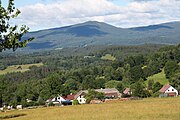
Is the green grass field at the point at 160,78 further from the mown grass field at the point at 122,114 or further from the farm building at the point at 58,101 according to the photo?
the mown grass field at the point at 122,114

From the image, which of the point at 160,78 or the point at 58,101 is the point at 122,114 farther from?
the point at 160,78

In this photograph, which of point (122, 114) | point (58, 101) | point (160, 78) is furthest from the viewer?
point (160, 78)

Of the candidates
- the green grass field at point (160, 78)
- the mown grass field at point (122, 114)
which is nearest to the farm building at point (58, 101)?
the green grass field at point (160, 78)

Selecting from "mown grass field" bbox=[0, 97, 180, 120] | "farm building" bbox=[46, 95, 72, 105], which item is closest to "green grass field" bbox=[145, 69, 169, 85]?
"farm building" bbox=[46, 95, 72, 105]

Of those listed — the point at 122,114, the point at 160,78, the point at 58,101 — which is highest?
the point at 122,114

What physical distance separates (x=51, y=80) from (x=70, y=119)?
2827 inches

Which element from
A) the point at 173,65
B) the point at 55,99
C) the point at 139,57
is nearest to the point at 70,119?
the point at 55,99

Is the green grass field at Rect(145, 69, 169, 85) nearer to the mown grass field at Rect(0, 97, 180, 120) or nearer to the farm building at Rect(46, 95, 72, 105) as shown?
the farm building at Rect(46, 95, 72, 105)

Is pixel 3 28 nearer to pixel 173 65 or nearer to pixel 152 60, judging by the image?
pixel 173 65

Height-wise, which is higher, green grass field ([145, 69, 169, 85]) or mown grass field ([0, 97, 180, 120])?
mown grass field ([0, 97, 180, 120])

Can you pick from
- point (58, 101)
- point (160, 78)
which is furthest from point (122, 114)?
point (160, 78)

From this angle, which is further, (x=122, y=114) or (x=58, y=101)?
(x=58, y=101)

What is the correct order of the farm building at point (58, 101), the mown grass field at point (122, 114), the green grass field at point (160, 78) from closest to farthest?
the mown grass field at point (122, 114) → the farm building at point (58, 101) → the green grass field at point (160, 78)

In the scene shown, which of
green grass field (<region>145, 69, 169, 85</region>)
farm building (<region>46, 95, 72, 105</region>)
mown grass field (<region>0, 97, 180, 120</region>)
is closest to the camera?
mown grass field (<region>0, 97, 180, 120</region>)
